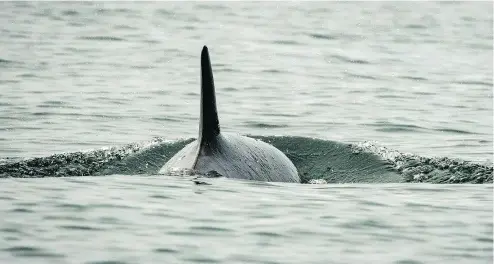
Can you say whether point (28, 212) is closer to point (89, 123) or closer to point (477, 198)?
point (477, 198)

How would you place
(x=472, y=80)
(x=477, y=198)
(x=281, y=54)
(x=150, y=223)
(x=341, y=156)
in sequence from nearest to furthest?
(x=150, y=223), (x=477, y=198), (x=341, y=156), (x=472, y=80), (x=281, y=54)

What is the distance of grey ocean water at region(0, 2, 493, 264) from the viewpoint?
11.0 meters

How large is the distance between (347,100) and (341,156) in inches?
311

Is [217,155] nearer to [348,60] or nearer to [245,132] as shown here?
[245,132]

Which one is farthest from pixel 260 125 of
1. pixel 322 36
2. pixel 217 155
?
pixel 322 36

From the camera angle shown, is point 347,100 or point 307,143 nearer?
point 307,143

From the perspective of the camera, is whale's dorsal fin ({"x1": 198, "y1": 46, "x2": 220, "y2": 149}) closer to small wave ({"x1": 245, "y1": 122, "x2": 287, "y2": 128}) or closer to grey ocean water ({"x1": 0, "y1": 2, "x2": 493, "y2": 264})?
grey ocean water ({"x1": 0, "y1": 2, "x2": 493, "y2": 264})

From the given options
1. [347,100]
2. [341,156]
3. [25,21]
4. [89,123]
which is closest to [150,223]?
[341,156]

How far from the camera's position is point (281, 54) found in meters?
35.7

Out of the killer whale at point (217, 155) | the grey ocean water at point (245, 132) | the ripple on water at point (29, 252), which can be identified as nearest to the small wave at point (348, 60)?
the grey ocean water at point (245, 132)

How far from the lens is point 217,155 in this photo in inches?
563

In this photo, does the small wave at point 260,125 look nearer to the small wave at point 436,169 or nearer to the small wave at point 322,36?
the small wave at point 436,169

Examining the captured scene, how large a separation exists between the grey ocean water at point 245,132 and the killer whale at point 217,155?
0.40 m

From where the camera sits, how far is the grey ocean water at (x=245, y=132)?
1095cm
